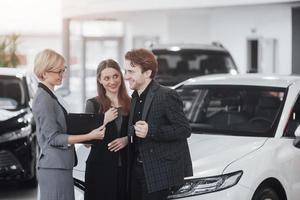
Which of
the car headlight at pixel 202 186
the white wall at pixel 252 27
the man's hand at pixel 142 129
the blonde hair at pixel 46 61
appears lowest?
the car headlight at pixel 202 186

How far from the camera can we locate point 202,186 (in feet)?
16.6

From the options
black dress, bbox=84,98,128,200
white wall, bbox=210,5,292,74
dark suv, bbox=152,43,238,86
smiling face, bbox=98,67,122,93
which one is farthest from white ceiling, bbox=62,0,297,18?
black dress, bbox=84,98,128,200

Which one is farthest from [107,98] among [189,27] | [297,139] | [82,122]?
[189,27]

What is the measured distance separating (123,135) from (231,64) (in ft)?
27.9

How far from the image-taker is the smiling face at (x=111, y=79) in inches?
197

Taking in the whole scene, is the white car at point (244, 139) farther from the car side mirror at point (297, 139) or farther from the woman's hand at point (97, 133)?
the woman's hand at point (97, 133)

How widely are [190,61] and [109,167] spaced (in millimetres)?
8312

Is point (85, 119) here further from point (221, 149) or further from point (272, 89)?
point (272, 89)

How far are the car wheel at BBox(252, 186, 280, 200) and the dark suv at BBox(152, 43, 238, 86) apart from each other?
24.4 ft

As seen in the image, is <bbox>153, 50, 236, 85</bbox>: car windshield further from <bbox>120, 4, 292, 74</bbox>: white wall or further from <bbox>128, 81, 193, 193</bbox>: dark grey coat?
<bbox>128, 81, 193, 193</bbox>: dark grey coat

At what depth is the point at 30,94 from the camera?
9094 mm

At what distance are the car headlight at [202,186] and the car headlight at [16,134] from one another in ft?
11.6

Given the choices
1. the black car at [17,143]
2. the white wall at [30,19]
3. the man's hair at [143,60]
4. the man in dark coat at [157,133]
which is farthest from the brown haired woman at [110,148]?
the white wall at [30,19]

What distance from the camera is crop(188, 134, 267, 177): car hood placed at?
16.9 ft
